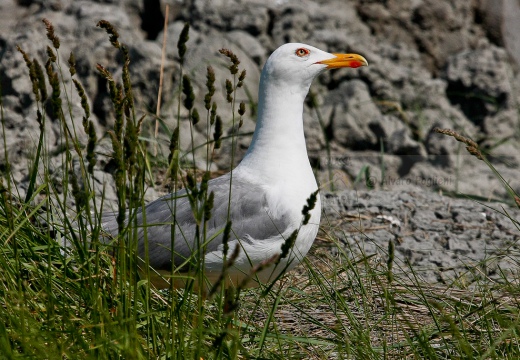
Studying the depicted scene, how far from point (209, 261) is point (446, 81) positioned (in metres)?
4.55

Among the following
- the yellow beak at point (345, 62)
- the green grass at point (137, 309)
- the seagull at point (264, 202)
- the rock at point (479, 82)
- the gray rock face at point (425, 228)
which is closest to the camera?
the green grass at point (137, 309)

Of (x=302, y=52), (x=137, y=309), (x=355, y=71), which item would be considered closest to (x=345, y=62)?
(x=302, y=52)

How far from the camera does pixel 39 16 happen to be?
278 inches

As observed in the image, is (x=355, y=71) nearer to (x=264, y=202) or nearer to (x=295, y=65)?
(x=295, y=65)

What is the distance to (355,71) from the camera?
7.29 meters

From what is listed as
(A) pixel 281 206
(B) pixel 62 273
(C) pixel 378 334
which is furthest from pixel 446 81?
(B) pixel 62 273

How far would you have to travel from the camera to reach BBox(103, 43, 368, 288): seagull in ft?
12.3

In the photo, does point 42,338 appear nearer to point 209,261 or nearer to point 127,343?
point 127,343

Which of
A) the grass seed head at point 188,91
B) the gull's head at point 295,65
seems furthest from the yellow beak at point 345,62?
the grass seed head at point 188,91

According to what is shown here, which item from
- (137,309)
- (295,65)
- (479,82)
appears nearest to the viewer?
(137,309)

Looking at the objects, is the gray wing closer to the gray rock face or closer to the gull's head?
the gull's head

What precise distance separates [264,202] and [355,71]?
3.71 metres

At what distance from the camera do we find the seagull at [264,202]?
12.3 feet

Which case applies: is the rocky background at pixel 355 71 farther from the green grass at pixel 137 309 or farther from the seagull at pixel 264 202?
the green grass at pixel 137 309
